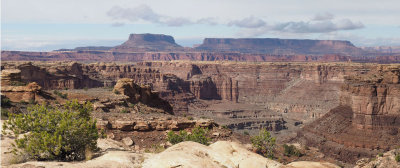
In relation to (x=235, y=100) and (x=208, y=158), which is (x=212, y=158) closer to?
(x=208, y=158)

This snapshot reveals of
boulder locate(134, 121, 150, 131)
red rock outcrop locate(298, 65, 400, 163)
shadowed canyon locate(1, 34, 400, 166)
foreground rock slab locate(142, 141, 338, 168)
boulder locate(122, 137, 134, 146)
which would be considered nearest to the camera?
foreground rock slab locate(142, 141, 338, 168)

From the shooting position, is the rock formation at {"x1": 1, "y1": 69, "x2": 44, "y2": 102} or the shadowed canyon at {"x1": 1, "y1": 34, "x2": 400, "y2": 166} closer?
the rock formation at {"x1": 1, "y1": 69, "x2": 44, "y2": 102}

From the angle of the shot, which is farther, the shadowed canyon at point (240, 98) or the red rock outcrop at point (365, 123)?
the red rock outcrop at point (365, 123)

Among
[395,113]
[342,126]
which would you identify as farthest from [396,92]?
[342,126]

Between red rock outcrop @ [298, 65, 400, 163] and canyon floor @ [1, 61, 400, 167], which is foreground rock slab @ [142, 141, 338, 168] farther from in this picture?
red rock outcrop @ [298, 65, 400, 163]

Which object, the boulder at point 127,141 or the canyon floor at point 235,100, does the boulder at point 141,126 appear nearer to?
the canyon floor at point 235,100

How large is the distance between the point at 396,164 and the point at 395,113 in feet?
138

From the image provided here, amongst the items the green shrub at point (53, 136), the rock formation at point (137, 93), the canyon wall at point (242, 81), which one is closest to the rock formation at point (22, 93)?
the rock formation at point (137, 93)

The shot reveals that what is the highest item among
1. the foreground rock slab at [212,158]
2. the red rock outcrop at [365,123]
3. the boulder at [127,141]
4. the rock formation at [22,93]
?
the rock formation at [22,93]

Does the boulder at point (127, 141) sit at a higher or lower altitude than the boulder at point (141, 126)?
lower

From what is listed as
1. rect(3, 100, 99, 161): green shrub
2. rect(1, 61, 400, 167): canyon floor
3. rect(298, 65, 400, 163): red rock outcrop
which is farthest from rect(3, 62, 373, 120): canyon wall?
rect(3, 100, 99, 161): green shrub

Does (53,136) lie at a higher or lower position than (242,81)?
higher

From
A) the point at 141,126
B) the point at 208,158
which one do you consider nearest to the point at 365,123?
the point at 141,126

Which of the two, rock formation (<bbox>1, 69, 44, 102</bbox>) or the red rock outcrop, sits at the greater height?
rock formation (<bbox>1, 69, 44, 102</bbox>)
